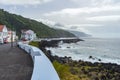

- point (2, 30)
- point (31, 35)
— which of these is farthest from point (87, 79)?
point (31, 35)

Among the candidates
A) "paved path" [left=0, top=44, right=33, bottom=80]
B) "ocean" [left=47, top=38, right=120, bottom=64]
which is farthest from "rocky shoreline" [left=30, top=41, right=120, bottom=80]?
"ocean" [left=47, top=38, right=120, bottom=64]

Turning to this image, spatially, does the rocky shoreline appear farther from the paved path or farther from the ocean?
the ocean

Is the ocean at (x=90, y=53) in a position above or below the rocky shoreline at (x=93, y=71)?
below

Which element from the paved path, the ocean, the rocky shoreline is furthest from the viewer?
the ocean

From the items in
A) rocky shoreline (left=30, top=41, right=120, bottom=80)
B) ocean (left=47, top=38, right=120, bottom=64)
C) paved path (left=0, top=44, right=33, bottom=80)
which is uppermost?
paved path (left=0, top=44, right=33, bottom=80)

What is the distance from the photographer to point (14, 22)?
154m

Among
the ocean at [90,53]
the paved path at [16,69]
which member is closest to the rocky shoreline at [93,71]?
the paved path at [16,69]

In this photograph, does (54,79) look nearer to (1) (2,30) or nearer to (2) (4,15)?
(1) (2,30)

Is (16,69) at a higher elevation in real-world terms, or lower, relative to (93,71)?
higher

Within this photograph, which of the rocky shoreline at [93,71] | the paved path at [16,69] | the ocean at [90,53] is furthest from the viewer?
the ocean at [90,53]

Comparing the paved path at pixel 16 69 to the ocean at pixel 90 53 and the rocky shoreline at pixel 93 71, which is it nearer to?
the rocky shoreline at pixel 93 71

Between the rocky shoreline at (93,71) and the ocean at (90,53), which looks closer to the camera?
the rocky shoreline at (93,71)

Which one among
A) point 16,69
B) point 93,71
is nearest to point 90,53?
point 93,71

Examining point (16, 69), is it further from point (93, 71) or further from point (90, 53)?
point (90, 53)
